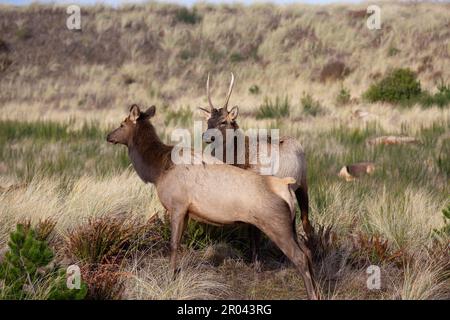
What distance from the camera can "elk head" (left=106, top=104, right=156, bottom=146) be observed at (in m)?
5.71

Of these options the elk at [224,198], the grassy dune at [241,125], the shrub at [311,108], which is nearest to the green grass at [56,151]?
the grassy dune at [241,125]

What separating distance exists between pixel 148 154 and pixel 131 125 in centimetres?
38

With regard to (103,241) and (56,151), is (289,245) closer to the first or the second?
(103,241)

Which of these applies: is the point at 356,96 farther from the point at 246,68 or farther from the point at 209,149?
the point at 209,149

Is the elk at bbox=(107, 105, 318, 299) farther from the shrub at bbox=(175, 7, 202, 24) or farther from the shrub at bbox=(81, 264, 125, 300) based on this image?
the shrub at bbox=(175, 7, 202, 24)

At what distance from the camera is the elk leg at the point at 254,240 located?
582cm

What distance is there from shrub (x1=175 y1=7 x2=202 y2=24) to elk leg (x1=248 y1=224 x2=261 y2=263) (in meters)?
33.6

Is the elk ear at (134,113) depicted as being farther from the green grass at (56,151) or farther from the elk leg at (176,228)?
the green grass at (56,151)

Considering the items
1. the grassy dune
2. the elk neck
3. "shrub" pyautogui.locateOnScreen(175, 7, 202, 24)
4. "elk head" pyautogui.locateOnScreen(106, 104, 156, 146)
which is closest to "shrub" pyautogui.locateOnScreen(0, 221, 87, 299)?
the grassy dune

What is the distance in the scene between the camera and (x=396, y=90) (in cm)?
2008

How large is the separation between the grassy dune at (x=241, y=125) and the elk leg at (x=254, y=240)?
116 mm

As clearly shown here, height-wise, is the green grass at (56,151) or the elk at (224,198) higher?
the elk at (224,198)
